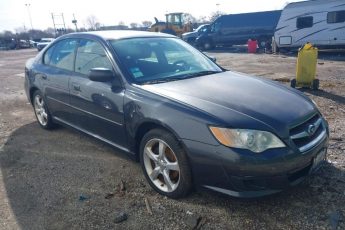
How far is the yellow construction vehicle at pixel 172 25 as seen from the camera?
2860 centimetres

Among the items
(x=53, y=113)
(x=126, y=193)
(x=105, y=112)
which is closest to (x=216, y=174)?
(x=126, y=193)

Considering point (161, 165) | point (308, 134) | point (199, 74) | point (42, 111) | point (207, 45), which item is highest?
point (199, 74)

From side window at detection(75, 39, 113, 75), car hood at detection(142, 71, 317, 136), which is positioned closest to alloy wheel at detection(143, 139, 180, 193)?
car hood at detection(142, 71, 317, 136)

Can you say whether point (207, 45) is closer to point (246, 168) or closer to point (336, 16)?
point (336, 16)

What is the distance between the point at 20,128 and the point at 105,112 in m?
2.93

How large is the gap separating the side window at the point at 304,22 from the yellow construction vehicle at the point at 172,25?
44.5ft

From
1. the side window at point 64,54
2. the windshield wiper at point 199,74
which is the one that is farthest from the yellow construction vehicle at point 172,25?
the windshield wiper at point 199,74

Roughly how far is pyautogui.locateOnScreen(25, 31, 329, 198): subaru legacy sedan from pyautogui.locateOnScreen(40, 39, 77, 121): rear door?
0.09ft

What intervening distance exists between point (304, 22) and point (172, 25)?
14307 mm

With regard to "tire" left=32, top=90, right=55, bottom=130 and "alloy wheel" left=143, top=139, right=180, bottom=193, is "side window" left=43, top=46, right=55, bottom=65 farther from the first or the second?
"alloy wheel" left=143, top=139, right=180, bottom=193

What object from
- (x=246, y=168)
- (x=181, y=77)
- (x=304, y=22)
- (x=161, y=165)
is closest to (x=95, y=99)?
(x=181, y=77)

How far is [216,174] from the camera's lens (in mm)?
2729

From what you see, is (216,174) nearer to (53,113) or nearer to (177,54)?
(177,54)

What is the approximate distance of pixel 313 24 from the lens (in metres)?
16.5
